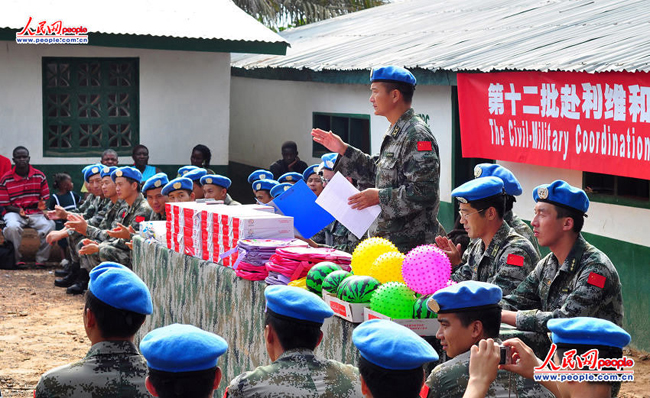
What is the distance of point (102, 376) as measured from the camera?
12.2 ft

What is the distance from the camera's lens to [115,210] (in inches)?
415

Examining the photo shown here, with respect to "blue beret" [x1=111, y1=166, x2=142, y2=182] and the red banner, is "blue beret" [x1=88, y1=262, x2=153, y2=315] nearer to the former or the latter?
the red banner

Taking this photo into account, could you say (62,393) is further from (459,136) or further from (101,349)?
(459,136)

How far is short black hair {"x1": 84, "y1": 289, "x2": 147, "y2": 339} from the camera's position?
381 cm

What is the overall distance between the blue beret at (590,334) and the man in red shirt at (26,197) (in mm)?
10786

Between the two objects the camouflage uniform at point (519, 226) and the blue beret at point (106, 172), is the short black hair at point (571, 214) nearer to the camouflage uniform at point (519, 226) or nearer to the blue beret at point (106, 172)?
the camouflage uniform at point (519, 226)

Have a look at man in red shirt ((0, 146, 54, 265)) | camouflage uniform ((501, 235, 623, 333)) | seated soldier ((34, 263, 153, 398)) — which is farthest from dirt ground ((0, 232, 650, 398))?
seated soldier ((34, 263, 153, 398))

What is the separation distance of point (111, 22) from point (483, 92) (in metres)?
6.37

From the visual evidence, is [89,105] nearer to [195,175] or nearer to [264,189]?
[195,175]

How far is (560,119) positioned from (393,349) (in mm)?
6180

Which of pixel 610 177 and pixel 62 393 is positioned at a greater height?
pixel 610 177

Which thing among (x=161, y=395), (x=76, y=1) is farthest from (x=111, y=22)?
(x=161, y=395)

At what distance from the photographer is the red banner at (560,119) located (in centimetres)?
788

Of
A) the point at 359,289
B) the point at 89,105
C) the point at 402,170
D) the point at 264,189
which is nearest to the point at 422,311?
the point at 359,289
